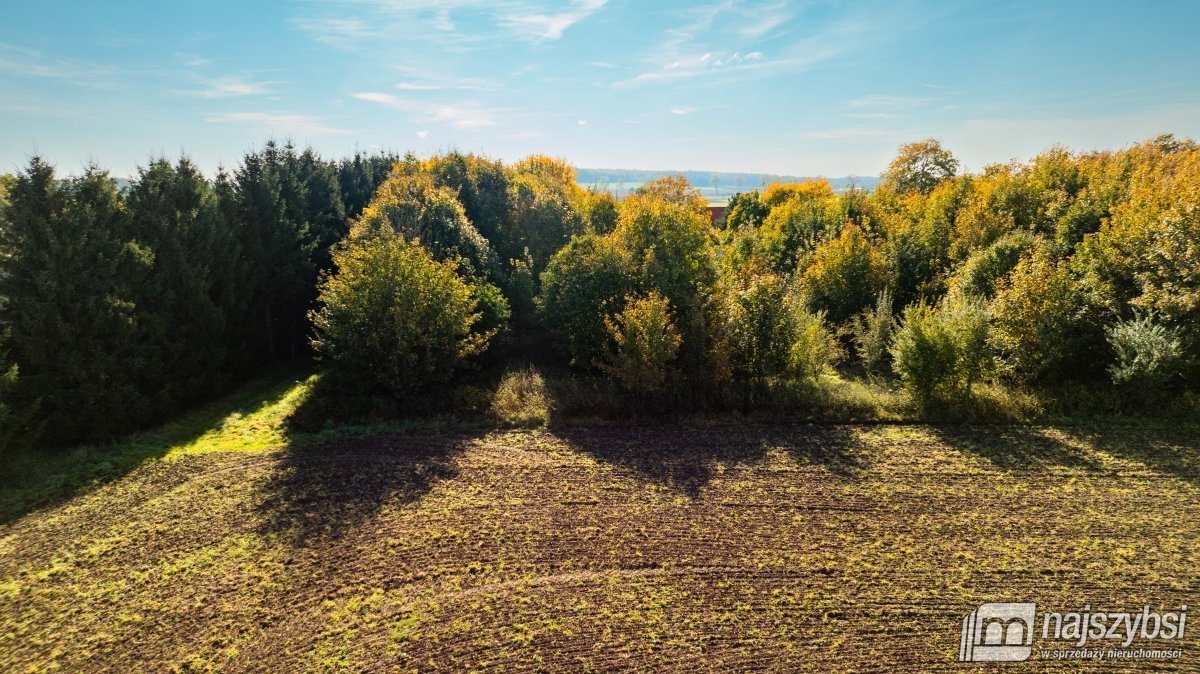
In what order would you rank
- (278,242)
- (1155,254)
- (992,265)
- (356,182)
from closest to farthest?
(1155,254)
(992,265)
(278,242)
(356,182)

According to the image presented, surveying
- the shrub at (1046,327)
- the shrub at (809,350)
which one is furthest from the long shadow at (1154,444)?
the shrub at (809,350)

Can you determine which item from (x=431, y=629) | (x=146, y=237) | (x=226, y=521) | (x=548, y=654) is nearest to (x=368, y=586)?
(x=431, y=629)

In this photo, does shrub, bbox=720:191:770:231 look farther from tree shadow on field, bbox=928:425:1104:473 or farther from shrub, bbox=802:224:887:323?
tree shadow on field, bbox=928:425:1104:473

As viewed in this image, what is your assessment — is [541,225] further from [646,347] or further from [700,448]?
[700,448]

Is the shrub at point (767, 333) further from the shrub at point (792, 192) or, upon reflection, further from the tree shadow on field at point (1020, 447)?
the shrub at point (792, 192)

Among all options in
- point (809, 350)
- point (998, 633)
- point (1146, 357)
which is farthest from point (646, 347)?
point (1146, 357)

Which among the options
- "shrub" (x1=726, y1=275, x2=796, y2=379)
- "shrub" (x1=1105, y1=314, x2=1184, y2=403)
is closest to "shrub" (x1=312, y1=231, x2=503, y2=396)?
"shrub" (x1=726, y1=275, x2=796, y2=379)
